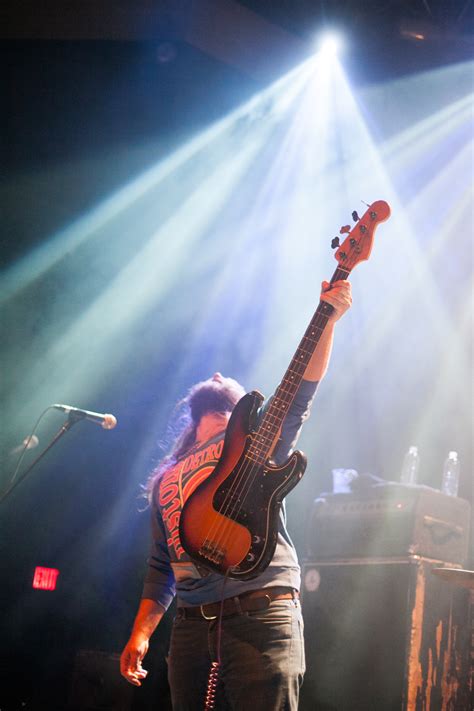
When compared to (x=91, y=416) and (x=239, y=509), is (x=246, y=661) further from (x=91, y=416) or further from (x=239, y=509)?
(x=91, y=416)

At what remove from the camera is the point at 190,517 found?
2201mm

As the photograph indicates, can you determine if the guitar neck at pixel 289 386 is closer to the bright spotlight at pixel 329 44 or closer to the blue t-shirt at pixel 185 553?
the blue t-shirt at pixel 185 553

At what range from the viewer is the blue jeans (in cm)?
200

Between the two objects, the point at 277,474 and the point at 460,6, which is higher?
the point at 460,6

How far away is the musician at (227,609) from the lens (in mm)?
2031

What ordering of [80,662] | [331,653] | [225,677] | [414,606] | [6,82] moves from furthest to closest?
[6,82], [80,662], [331,653], [414,606], [225,677]

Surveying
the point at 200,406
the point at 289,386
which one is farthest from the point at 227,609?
the point at 200,406

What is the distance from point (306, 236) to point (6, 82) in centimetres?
253

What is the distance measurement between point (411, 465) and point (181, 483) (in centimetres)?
317

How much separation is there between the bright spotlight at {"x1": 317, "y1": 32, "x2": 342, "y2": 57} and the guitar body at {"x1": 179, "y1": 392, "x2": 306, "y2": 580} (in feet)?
12.5

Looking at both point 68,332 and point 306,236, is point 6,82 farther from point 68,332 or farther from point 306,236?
point 306,236

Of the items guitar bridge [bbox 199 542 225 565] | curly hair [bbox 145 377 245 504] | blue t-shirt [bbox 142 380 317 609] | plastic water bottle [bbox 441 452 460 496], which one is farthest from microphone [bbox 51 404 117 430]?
plastic water bottle [bbox 441 452 460 496]

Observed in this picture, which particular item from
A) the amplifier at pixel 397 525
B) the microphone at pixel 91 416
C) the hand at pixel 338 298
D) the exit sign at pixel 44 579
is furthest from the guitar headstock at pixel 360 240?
the exit sign at pixel 44 579

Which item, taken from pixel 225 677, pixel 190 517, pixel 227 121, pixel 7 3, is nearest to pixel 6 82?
pixel 7 3
